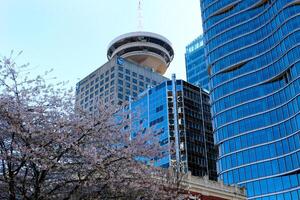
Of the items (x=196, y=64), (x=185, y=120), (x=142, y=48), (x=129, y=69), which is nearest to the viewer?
(x=185, y=120)

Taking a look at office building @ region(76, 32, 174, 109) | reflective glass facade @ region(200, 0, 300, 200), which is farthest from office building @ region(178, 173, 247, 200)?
office building @ region(76, 32, 174, 109)

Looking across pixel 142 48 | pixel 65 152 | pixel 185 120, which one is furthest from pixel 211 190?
pixel 142 48

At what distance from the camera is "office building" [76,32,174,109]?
156 m

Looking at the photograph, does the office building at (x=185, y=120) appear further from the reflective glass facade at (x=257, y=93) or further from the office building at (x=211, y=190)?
the office building at (x=211, y=190)

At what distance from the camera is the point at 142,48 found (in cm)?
17400

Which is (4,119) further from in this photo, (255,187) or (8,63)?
(255,187)

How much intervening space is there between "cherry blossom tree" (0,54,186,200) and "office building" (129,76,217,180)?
89586mm

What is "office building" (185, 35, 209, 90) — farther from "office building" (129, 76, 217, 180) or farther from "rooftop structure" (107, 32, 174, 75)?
"office building" (129, 76, 217, 180)

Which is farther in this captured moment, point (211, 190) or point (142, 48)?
point (142, 48)

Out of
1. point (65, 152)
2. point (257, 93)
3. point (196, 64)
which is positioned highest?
point (196, 64)

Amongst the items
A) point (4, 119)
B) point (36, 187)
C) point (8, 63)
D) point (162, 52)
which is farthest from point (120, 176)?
point (162, 52)

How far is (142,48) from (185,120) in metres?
65.5

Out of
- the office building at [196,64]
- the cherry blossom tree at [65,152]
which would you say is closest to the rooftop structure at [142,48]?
the office building at [196,64]

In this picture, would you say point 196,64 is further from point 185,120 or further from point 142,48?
point 185,120
